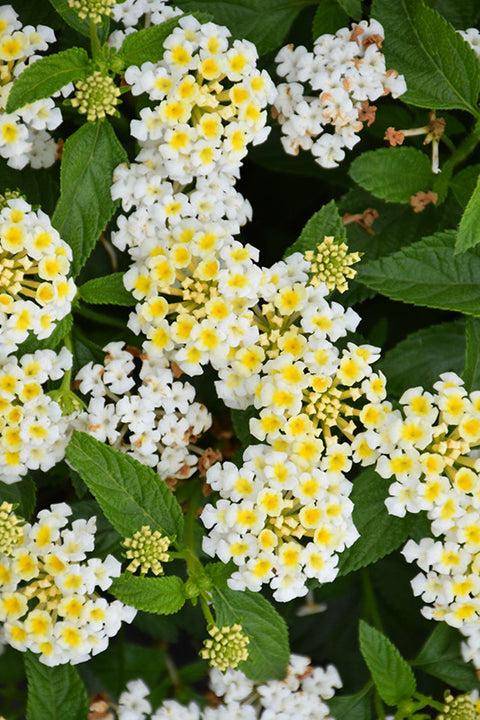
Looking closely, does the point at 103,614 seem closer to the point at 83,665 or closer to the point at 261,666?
the point at 261,666

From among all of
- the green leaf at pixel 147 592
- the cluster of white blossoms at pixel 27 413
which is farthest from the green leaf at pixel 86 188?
the green leaf at pixel 147 592

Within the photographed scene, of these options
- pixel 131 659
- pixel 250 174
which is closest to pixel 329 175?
pixel 250 174

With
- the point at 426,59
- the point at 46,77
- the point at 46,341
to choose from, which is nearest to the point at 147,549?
the point at 46,341

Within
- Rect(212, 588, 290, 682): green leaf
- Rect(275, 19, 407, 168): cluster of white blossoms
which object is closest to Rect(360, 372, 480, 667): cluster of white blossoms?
Rect(212, 588, 290, 682): green leaf

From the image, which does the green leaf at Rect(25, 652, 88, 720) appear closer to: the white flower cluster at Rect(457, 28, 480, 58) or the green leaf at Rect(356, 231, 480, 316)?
the green leaf at Rect(356, 231, 480, 316)

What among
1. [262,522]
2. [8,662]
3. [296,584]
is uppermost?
[262,522]
